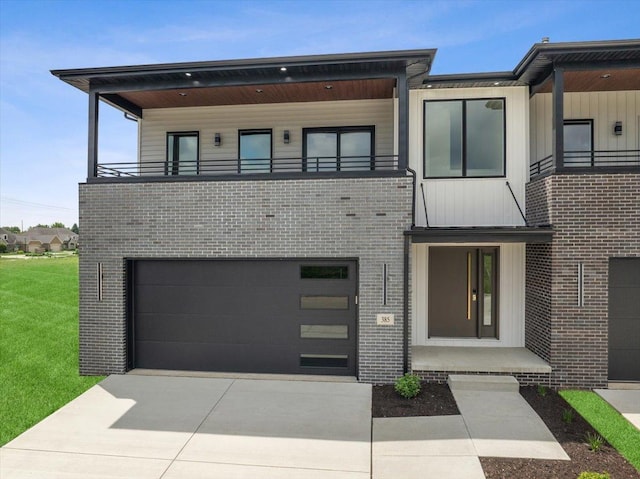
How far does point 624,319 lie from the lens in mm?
7547

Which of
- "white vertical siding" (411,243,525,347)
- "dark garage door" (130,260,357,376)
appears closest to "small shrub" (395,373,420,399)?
"dark garage door" (130,260,357,376)

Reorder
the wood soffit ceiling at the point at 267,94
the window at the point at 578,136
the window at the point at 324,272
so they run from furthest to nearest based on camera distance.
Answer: the window at the point at 578,136, the wood soffit ceiling at the point at 267,94, the window at the point at 324,272

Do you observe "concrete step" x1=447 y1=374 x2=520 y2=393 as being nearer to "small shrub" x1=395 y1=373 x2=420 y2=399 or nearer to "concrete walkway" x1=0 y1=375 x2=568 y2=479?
"concrete walkway" x1=0 y1=375 x2=568 y2=479

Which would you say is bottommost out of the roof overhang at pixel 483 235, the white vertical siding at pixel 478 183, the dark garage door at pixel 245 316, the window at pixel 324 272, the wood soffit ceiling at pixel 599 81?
the dark garage door at pixel 245 316

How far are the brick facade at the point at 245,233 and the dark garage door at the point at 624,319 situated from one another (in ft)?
13.7

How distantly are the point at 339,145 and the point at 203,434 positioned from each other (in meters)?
7.07

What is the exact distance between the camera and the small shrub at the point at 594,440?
508 cm

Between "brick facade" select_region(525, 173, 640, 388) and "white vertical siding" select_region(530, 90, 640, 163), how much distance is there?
2130 millimetres

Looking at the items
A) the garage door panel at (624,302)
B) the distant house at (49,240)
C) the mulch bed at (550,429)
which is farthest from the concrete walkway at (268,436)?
the distant house at (49,240)

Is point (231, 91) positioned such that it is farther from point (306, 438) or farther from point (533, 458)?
point (533, 458)

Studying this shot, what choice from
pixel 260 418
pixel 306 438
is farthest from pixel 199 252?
pixel 306 438

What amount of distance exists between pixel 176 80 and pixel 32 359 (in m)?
7.11

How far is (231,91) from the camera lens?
901cm

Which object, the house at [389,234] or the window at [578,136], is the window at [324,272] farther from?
the window at [578,136]
